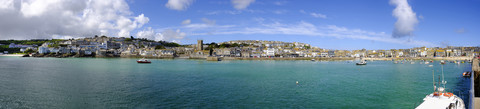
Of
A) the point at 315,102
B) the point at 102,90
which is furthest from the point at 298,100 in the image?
the point at 102,90

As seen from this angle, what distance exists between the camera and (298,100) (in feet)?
48.0

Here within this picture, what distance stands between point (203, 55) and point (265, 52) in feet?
88.6

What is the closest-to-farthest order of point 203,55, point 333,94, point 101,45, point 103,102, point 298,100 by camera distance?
1. point 103,102
2. point 298,100
3. point 333,94
4. point 203,55
5. point 101,45

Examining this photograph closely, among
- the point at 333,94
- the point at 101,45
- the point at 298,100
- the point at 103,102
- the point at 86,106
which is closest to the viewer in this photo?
the point at 86,106

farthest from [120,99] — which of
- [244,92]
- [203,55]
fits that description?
[203,55]

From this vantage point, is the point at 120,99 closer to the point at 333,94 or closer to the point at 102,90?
the point at 102,90

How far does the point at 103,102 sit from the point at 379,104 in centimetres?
1418

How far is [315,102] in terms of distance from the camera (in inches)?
560

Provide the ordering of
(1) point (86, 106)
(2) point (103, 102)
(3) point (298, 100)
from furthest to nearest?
(3) point (298, 100) < (2) point (103, 102) < (1) point (86, 106)

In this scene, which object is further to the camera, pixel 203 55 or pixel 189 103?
pixel 203 55

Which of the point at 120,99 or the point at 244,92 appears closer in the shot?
the point at 120,99

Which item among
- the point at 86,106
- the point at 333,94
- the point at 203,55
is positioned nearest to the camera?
the point at 86,106

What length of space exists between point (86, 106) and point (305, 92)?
12.5m

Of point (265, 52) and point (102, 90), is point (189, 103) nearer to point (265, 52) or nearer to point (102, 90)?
point (102, 90)
